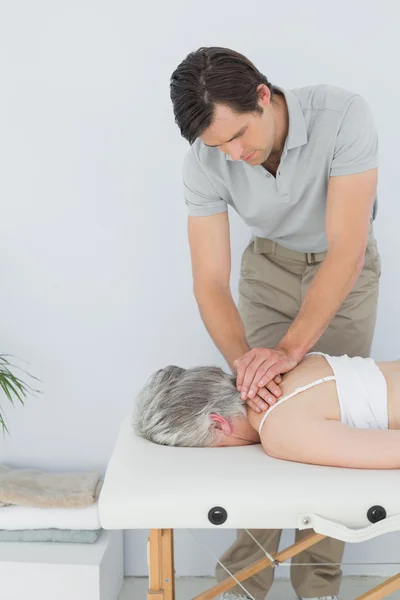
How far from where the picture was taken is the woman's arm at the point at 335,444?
4.92 ft

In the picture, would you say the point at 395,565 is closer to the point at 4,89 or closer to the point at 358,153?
the point at 358,153

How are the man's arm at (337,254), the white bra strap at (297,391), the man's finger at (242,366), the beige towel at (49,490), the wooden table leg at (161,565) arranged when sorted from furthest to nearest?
the beige towel at (49,490), the man's arm at (337,254), the man's finger at (242,366), the white bra strap at (297,391), the wooden table leg at (161,565)

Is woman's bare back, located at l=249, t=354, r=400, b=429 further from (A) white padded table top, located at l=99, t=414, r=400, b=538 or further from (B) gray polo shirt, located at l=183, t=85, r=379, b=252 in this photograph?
(B) gray polo shirt, located at l=183, t=85, r=379, b=252

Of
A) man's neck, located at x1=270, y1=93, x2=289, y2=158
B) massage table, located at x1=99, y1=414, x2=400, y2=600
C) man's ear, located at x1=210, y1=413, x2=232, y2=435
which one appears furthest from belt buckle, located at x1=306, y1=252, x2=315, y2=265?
massage table, located at x1=99, y1=414, x2=400, y2=600

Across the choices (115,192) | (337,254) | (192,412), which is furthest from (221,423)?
(115,192)

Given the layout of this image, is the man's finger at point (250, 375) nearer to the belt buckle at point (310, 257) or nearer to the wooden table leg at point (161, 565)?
the wooden table leg at point (161, 565)

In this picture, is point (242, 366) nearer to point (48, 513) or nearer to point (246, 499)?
point (246, 499)

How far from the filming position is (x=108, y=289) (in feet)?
8.79

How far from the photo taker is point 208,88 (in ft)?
5.53

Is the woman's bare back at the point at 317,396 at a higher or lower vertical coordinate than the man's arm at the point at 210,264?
lower

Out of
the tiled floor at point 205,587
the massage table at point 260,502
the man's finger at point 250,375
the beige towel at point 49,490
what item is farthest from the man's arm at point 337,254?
the tiled floor at point 205,587

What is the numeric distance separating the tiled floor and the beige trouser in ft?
0.66

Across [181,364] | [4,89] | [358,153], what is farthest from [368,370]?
[4,89]

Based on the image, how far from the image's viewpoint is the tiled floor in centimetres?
262
